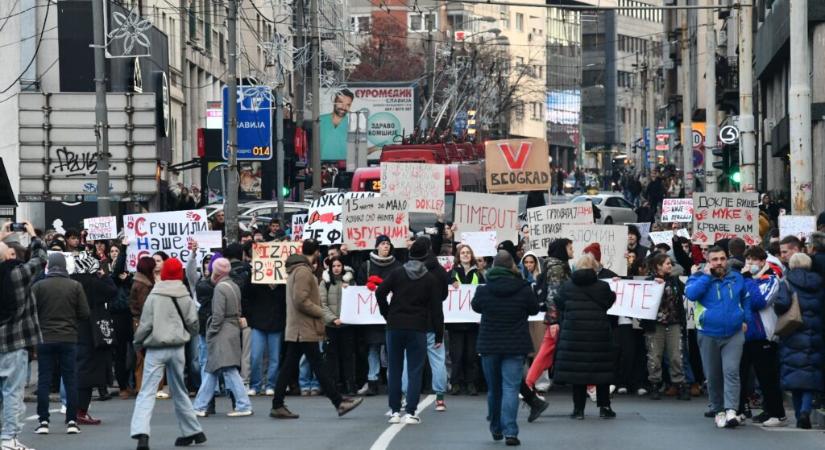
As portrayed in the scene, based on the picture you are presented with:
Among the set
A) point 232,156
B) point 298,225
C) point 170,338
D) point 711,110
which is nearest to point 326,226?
point 298,225

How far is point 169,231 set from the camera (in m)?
A: 22.9

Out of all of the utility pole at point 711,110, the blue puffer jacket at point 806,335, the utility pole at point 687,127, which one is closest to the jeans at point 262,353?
the blue puffer jacket at point 806,335

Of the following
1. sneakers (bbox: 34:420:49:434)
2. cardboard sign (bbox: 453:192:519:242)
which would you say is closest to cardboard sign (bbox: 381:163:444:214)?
cardboard sign (bbox: 453:192:519:242)

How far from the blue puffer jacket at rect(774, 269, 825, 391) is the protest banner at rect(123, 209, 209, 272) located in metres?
8.95

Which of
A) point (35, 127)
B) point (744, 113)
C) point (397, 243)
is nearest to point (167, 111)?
point (35, 127)

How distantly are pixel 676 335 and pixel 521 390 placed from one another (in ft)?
12.1

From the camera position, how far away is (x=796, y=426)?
16531 millimetres

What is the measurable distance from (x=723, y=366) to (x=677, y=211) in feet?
47.7

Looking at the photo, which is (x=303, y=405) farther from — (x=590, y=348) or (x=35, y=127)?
(x=35, y=127)

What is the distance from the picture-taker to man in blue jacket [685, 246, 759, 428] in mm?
16172

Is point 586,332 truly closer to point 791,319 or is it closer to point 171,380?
point 791,319

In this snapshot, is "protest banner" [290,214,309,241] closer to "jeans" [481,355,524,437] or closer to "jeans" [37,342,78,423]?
"jeans" [37,342,78,423]

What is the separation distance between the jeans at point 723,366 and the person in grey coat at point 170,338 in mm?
4716

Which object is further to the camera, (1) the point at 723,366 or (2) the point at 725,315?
(1) the point at 723,366
